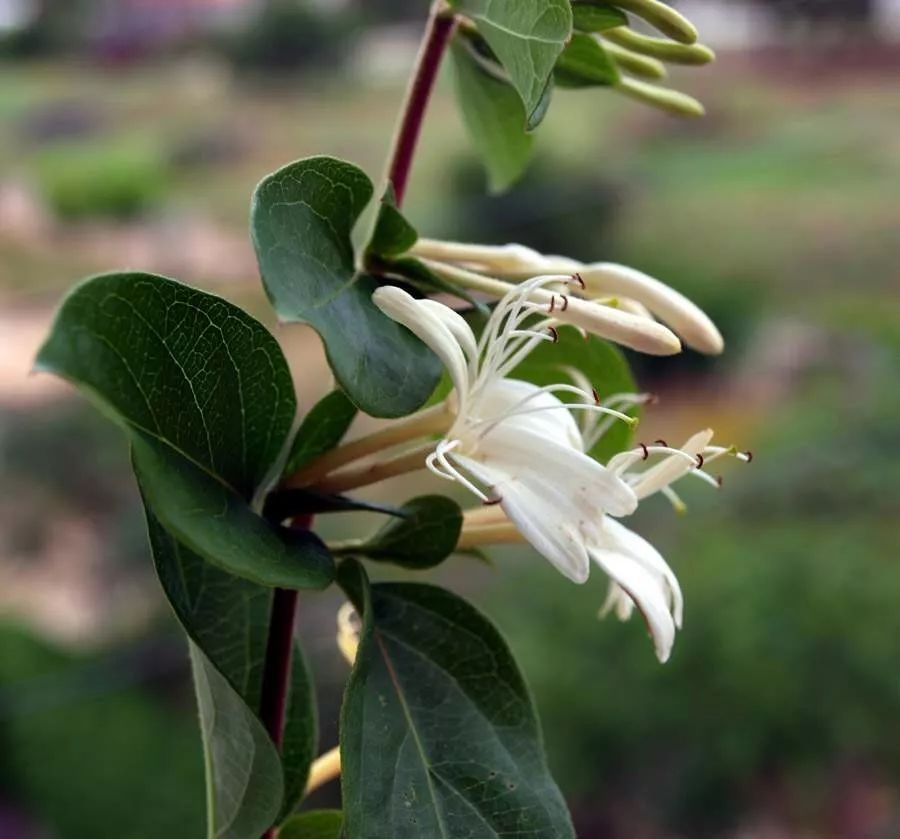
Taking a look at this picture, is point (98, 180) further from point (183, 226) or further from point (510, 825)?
point (510, 825)

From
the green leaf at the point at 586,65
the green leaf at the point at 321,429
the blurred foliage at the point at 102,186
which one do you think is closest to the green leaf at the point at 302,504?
the green leaf at the point at 321,429

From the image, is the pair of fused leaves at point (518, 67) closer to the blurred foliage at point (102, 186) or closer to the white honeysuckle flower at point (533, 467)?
the white honeysuckle flower at point (533, 467)

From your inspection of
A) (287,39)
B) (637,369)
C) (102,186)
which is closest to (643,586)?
(637,369)

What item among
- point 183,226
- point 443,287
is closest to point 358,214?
point 443,287

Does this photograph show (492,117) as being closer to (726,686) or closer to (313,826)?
(313,826)

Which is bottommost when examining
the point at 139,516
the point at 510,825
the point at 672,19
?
the point at 139,516

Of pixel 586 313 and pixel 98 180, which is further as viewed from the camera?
pixel 98 180
